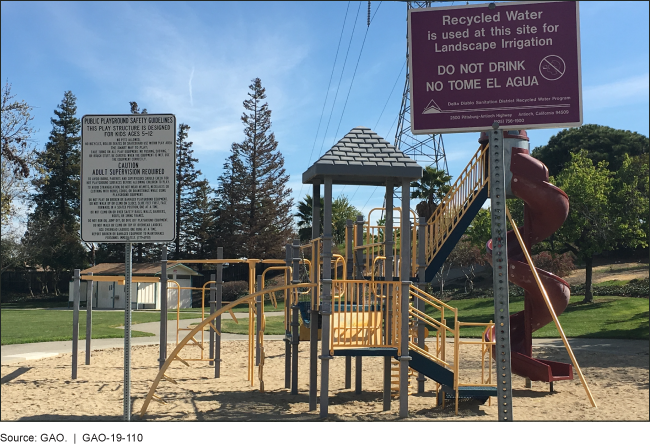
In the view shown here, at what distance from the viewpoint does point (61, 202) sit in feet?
193

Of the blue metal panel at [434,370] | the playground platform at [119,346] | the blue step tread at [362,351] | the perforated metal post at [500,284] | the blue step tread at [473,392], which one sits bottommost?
the playground platform at [119,346]

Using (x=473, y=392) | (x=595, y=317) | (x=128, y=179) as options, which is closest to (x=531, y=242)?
(x=473, y=392)

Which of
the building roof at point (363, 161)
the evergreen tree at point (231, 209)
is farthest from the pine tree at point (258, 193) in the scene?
the building roof at point (363, 161)

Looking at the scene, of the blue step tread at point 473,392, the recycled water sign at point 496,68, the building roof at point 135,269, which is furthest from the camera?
the building roof at point 135,269

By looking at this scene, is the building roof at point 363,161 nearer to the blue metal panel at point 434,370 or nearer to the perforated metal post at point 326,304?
the perforated metal post at point 326,304

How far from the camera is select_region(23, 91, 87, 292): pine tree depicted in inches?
2191

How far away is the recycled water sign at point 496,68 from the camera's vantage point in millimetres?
4582

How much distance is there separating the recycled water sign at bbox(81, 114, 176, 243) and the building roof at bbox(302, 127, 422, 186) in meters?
3.59

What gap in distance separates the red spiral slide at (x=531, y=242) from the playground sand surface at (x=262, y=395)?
61 centimetres

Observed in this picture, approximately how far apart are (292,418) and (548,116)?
19.3 feet

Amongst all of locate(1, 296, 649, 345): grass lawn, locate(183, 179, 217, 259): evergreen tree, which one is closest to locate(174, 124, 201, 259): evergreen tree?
locate(183, 179, 217, 259): evergreen tree

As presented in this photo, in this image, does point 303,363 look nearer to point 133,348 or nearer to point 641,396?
point 133,348

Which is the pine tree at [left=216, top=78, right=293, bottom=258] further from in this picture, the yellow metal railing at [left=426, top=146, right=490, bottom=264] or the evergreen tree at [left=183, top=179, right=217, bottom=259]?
the yellow metal railing at [left=426, top=146, right=490, bottom=264]

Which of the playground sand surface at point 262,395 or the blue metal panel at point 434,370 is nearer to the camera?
the playground sand surface at point 262,395
